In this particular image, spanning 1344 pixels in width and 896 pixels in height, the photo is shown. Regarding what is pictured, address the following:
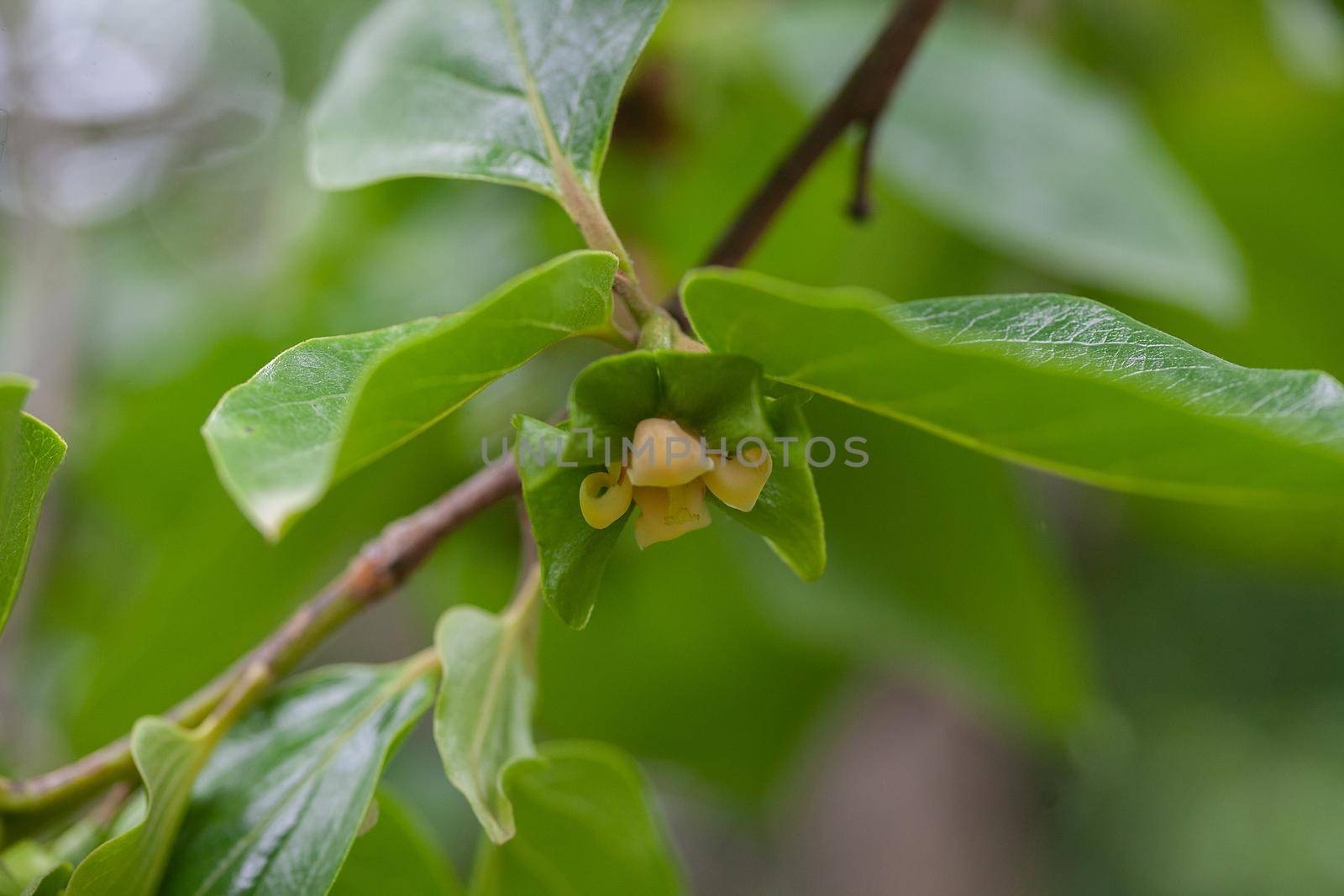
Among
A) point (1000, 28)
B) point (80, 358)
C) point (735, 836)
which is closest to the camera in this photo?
point (1000, 28)

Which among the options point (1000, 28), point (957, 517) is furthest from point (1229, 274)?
point (1000, 28)

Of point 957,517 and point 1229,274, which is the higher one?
point 1229,274

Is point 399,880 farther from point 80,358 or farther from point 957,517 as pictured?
point 80,358

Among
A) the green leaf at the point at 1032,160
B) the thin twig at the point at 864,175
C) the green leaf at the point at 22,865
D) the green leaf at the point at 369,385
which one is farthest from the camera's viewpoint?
the green leaf at the point at 1032,160

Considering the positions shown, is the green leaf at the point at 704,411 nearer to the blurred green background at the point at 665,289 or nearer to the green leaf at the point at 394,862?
the green leaf at the point at 394,862

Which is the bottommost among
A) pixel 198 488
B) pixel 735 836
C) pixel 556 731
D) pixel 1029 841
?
pixel 735 836

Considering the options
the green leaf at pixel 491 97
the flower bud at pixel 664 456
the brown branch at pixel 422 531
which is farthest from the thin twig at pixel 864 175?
the flower bud at pixel 664 456

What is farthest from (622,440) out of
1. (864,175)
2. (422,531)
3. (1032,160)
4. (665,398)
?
(1032,160)

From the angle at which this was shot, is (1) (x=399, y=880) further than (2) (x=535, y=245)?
No

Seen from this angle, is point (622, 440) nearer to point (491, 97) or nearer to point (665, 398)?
point (665, 398)
